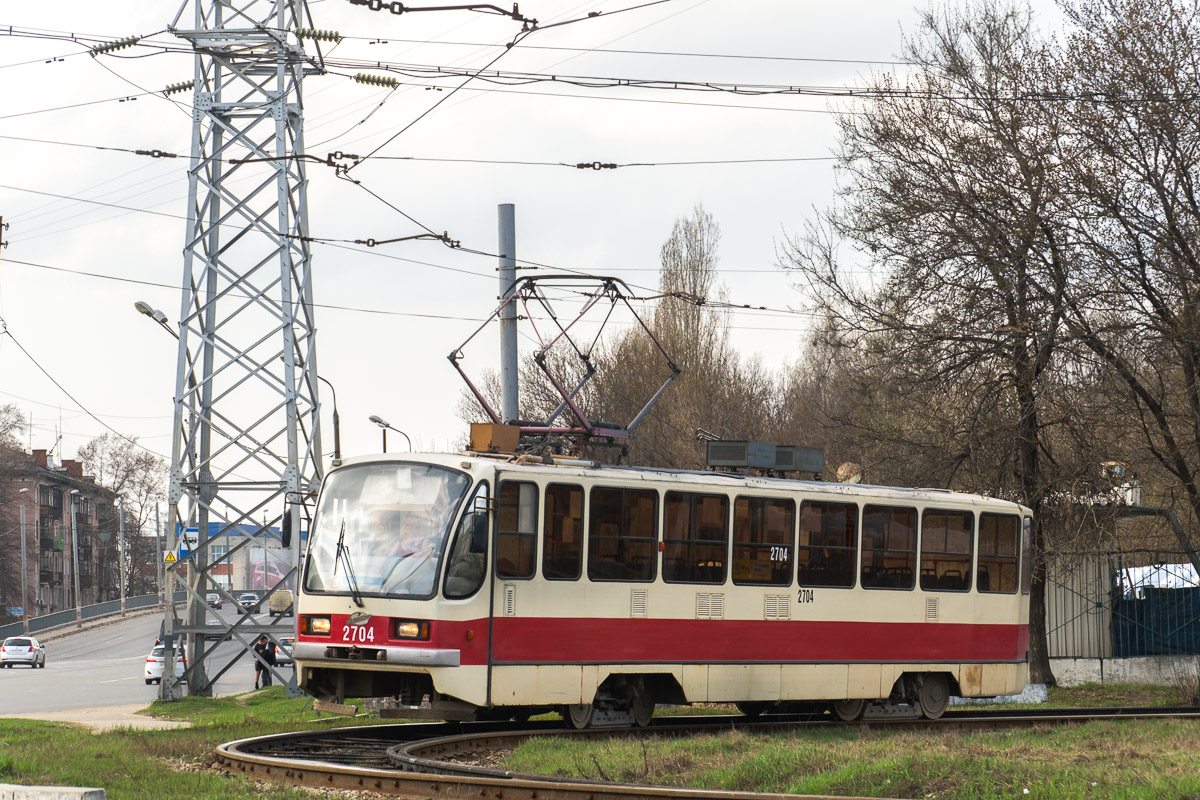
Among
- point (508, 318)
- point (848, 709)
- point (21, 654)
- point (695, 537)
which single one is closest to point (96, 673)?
point (21, 654)

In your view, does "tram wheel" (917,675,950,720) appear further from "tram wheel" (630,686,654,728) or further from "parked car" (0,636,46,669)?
"parked car" (0,636,46,669)

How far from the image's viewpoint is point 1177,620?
27.9 meters

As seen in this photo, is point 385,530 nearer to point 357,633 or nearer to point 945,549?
point 357,633

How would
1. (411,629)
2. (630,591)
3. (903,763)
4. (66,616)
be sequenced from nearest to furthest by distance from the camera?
(903,763)
(411,629)
(630,591)
(66,616)

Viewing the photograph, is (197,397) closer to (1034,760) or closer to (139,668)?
(1034,760)

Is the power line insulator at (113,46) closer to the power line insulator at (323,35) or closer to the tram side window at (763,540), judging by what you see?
the power line insulator at (323,35)

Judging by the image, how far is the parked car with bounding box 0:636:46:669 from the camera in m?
61.9

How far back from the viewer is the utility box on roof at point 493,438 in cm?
1505

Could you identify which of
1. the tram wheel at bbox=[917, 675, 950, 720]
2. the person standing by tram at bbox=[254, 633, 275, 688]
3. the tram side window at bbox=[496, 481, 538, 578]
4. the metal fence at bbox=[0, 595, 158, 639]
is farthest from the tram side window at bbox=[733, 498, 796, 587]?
the metal fence at bbox=[0, 595, 158, 639]

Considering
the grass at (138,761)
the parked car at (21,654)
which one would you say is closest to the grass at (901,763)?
the grass at (138,761)

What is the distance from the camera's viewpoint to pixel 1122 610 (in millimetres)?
28188

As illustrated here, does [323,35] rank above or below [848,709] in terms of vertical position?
above

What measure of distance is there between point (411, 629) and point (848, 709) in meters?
6.29

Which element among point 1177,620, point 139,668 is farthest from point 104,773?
point 139,668
